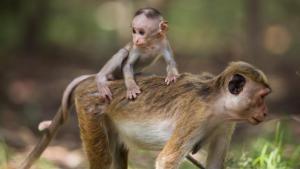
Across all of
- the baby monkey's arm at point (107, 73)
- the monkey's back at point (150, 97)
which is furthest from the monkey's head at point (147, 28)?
the monkey's back at point (150, 97)

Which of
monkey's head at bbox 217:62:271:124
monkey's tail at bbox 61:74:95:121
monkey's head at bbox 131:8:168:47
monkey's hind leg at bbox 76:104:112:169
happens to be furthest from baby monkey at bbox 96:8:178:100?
monkey's head at bbox 217:62:271:124

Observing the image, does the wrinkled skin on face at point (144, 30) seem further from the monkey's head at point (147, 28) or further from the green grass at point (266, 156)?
the green grass at point (266, 156)

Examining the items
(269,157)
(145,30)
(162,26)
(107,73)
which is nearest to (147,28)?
(145,30)

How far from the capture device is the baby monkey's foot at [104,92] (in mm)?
7051

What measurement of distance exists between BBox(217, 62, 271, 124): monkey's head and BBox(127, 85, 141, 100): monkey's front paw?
833 millimetres

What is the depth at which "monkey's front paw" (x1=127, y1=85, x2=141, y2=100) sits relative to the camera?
22.8 ft

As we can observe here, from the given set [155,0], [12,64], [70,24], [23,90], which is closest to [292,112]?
[155,0]

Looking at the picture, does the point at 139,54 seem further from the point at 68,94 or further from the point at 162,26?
the point at 68,94

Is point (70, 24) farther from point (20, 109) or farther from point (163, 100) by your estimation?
point (163, 100)

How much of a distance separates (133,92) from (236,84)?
3.26ft

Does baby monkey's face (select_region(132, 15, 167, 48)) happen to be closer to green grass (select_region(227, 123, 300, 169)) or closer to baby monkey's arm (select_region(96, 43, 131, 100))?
baby monkey's arm (select_region(96, 43, 131, 100))

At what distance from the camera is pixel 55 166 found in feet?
30.2

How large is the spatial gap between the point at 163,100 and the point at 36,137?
18.3 feet

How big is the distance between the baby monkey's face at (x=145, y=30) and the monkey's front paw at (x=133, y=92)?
38cm
